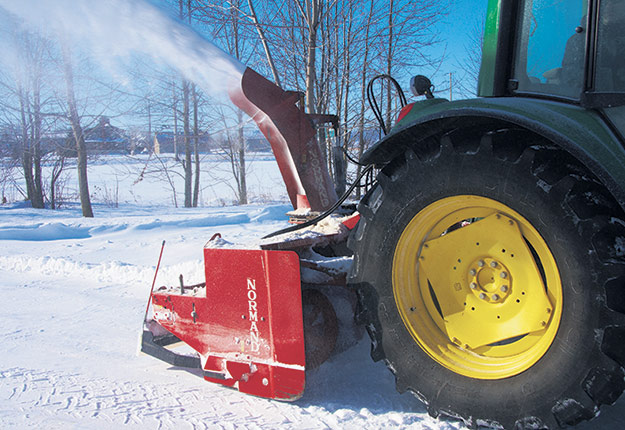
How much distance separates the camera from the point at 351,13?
454 inches

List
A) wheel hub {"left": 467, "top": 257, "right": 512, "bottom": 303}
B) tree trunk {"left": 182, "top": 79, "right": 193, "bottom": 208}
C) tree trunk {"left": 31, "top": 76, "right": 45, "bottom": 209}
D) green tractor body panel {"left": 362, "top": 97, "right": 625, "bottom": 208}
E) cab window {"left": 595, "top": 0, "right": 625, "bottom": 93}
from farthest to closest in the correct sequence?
tree trunk {"left": 182, "top": 79, "right": 193, "bottom": 208}
tree trunk {"left": 31, "top": 76, "right": 45, "bottom": 209}
wheel hub {"left": 467, "top": 257, "right": 512, "bottom": 303}
cab window {"left": 595, "top": 0, "right": 625, "bottom": 93}
green tractor body panel {"left": 362, "top": 97, "right": 625, "bottom": 208}

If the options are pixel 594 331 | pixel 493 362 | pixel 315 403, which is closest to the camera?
pixel 594 331

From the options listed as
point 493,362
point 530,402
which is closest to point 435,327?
point 493,362

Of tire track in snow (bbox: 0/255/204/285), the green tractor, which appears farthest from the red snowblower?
tire track in snow (bbox: 0/255/204/285)

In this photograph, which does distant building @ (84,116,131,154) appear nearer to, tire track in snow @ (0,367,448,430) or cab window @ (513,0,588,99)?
tire track in snow @ (0,367,448,430)

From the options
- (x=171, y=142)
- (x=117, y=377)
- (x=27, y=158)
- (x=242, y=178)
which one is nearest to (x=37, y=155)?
(x=27, y=158)

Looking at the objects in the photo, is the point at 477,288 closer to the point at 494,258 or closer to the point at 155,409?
the point at 494,258

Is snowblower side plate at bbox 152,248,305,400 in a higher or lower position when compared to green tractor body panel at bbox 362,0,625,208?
lower

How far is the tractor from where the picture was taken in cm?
159

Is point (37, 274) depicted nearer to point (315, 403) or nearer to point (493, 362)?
point (315, 403)

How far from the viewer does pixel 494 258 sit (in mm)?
2027

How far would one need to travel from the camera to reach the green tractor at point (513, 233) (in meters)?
1.57

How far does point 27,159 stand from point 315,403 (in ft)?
57.1

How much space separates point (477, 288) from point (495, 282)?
0.09 meters
